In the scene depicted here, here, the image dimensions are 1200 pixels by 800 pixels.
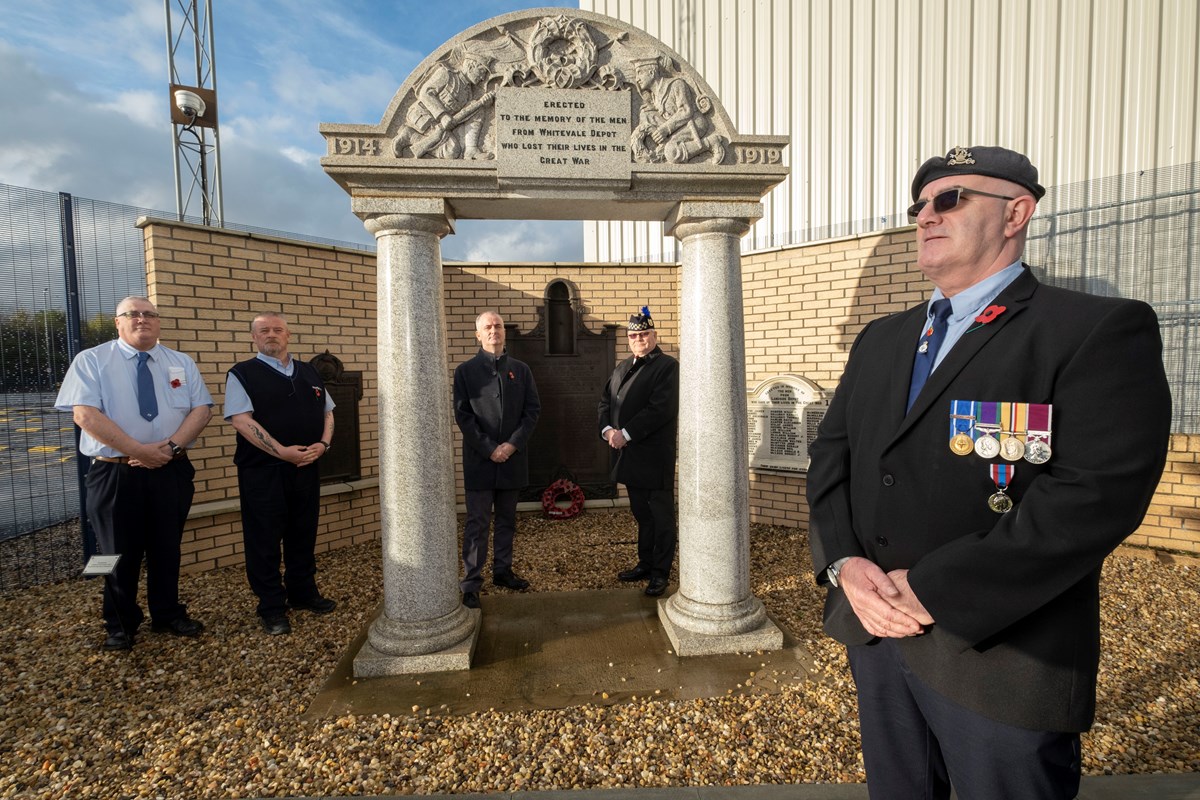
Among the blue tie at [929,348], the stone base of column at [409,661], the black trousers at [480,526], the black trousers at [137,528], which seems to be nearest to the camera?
the blue tie at [929,348]

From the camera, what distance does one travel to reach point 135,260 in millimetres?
4879

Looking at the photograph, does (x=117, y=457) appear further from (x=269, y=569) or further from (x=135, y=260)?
(x=135, y=260)

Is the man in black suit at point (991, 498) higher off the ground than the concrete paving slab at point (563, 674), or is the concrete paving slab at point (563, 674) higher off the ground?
the man in black suit at point (991, 498)

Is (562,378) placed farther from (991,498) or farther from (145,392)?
(991,498)

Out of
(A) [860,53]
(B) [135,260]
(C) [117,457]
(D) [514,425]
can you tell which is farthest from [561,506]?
(A) [860,53]

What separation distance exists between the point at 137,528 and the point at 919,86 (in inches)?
359

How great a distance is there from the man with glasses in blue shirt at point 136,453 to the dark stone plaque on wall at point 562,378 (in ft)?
10.7

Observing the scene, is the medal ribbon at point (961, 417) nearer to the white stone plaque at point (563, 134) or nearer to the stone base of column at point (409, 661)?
the white stone plaque at point (563, 134)

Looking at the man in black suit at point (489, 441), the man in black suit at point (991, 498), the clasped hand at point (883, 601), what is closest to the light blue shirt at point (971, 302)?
the man in black suit at point (991, 498)

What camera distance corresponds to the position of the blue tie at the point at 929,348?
1510 mm

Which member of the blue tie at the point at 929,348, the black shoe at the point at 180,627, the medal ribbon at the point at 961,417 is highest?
the blue tie at the point at 929,348

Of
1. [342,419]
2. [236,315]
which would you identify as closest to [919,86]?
[342,419]

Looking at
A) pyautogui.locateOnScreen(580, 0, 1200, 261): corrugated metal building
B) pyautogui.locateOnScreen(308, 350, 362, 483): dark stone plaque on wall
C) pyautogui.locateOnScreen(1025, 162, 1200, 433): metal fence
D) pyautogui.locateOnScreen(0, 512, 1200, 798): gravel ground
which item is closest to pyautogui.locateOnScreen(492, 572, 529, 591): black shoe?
pyautogui.locateOnScreen(0, 512, 1200, 798): gravel ground

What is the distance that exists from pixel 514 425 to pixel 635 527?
2275mm
